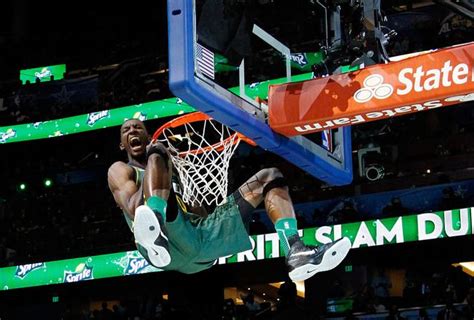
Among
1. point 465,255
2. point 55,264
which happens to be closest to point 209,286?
point 55,264

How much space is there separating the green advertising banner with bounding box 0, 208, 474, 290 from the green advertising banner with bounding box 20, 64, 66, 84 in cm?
608

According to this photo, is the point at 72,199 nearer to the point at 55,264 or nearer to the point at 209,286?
the point at 55,264

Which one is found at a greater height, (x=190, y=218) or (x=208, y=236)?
(x=190, y=218)

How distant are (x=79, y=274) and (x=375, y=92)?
1168cm

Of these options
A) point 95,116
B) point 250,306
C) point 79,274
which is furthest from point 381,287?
point 95,116

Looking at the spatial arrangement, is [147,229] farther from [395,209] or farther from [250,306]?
[250,306]

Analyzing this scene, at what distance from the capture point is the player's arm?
6916 mm

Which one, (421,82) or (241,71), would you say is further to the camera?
(241,71)

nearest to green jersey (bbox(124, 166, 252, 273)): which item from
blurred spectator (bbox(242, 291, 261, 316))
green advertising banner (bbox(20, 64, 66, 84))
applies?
blurred spectator (bbox(242, 291, 261, 316))

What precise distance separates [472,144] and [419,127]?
103cm

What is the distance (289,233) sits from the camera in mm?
6852

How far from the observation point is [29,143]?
21312 mm

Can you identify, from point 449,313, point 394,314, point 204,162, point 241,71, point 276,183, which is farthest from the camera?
point 394,314

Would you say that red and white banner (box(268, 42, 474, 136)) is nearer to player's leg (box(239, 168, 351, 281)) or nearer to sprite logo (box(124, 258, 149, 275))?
player's leg (box(239, 168, 351, 281))
